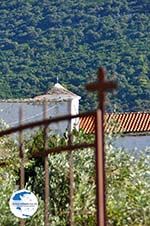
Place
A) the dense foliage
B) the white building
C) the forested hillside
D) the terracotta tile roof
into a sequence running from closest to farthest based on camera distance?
the dense foliage < the white building < the terracotta tile roof < the forested hillside

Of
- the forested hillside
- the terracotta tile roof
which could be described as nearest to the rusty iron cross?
the terracotta tile roof

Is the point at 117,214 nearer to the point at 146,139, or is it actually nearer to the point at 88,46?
the point at 146,139

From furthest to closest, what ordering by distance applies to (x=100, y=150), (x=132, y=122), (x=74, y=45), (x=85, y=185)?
(x=74, y=45)
(x=132, y=122)
(x=85, y=185)
(x=100, y=150)

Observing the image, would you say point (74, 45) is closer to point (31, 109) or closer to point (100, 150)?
point (31, 109)

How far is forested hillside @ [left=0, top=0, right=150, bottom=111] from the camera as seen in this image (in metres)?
44.9

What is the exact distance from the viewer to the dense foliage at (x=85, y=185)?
14.9m

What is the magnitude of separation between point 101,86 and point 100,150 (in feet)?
0.76

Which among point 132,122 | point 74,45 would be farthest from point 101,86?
point 74,45

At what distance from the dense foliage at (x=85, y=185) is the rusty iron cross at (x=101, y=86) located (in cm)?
1028

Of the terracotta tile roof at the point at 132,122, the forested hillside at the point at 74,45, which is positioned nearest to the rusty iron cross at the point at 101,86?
the terracotta tile roof at the point at 132,122

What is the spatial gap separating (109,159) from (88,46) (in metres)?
37.3

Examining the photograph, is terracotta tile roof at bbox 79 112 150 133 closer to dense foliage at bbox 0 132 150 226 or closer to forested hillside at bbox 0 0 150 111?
forested hillside at bbox 0 0 150 111

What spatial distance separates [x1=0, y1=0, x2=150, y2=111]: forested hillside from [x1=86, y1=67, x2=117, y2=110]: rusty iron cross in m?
30.4

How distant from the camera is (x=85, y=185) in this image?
617 inches
